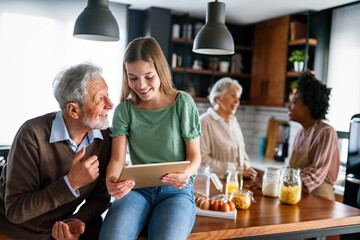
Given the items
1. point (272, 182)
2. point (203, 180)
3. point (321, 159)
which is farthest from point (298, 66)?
point (203, 180)

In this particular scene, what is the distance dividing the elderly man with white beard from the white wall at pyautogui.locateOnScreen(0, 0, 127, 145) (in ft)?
8.64

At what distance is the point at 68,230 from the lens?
4.77ft

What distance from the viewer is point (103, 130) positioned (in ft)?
5.86

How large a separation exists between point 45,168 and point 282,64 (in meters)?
3.63

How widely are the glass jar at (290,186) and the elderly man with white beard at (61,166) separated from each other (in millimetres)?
988

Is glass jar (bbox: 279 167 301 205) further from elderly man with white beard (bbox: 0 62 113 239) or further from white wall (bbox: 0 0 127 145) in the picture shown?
white wall (bbox: 0 0 127 145)

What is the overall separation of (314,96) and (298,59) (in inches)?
67.8

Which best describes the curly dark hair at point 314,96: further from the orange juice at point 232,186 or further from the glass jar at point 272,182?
the orange juice at point 232,186

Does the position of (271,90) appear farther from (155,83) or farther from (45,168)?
(45,168)

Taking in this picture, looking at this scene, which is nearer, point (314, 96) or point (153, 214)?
point (153, 214)

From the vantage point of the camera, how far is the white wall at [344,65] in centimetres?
396

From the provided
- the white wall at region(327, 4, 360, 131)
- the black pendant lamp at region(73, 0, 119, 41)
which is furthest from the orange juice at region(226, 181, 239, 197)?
the white wall at region(327, 4, 360, 131)

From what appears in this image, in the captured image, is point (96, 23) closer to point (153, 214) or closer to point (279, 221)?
point (153, 214)

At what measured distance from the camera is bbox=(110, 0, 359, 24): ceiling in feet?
12.9
